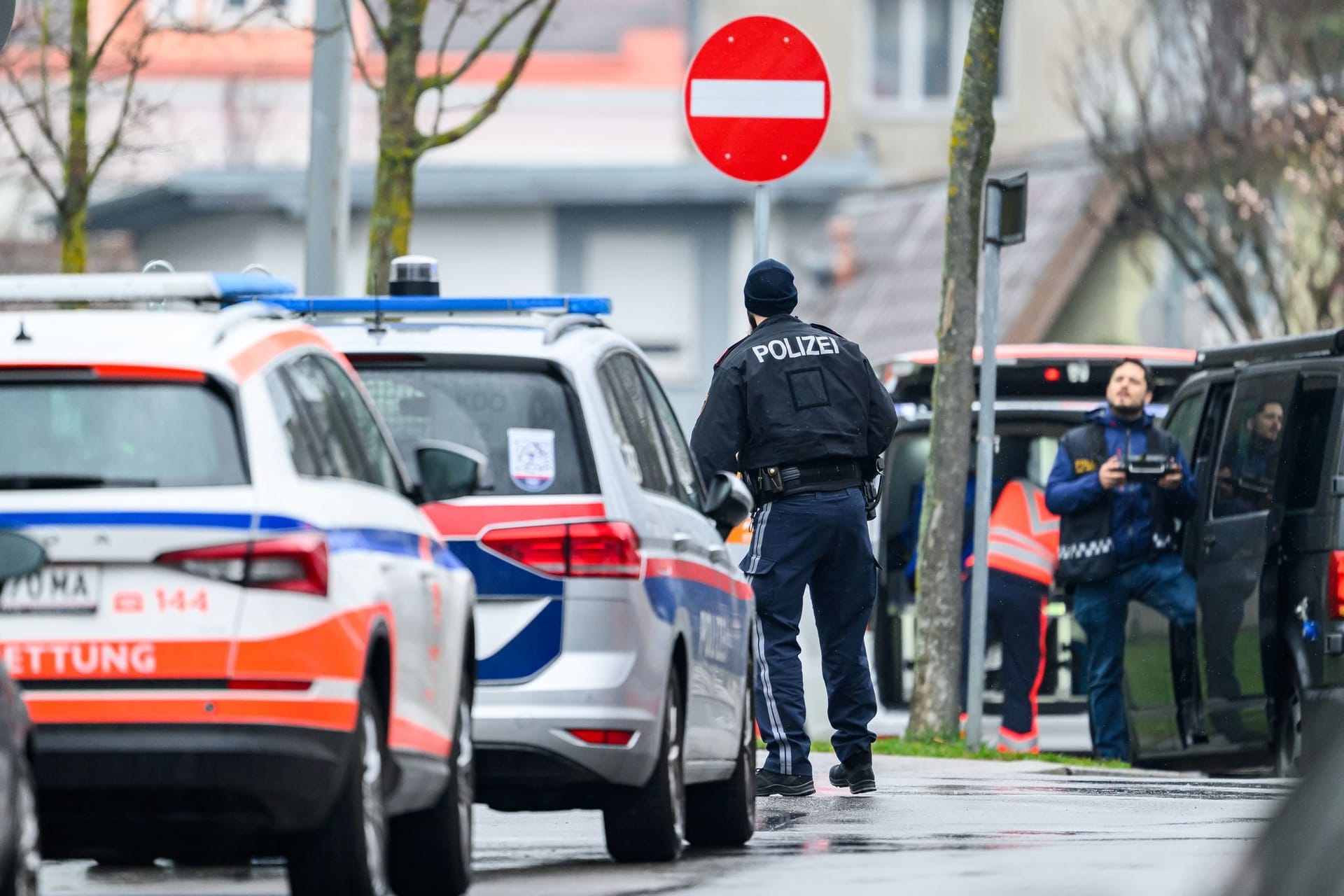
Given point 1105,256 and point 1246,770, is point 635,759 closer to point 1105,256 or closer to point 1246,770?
point 1246,770

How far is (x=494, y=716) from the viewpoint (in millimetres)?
8523

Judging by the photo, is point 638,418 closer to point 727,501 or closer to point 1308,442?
point 727,501

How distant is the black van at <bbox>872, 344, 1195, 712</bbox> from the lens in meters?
16.4

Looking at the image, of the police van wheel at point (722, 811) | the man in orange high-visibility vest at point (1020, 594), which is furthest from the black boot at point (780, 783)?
the man in orange high-visibility vest at point (1020, 594)

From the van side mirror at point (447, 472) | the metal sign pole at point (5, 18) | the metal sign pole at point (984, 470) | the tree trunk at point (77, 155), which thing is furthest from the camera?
the tree trunk at point (77, 155)

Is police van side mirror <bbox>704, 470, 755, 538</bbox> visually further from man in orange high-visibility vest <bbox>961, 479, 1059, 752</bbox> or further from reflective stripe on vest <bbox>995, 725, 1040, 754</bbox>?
reflective stripe on vest <bbox>995, 725, 1040, 754</bbox>

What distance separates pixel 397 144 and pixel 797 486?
15.7 feet

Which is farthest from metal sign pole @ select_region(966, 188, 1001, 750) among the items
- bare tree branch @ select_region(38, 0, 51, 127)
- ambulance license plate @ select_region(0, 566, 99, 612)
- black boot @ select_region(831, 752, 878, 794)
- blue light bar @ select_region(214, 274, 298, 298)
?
ambulance license plate @ select_region(0, 566, 99, 612)

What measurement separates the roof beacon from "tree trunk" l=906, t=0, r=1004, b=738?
5143 mm

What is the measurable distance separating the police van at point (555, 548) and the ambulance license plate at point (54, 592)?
4.98 feet

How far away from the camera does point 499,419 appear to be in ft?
28.7

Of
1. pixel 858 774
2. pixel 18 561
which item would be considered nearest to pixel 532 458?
pixel 18 561

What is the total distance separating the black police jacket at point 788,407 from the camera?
1134cm

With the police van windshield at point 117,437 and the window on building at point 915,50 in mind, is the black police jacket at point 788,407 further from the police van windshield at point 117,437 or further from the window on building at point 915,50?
the window on building at point 915,50
